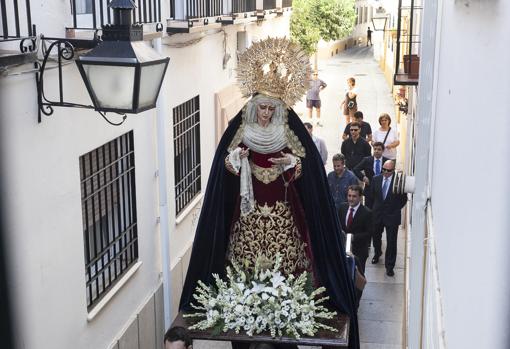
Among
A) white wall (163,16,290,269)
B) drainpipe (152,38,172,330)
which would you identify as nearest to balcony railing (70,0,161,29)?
drainpipe (152,38,172,330)

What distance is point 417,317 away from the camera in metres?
4.74

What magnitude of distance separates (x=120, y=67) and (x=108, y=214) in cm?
233

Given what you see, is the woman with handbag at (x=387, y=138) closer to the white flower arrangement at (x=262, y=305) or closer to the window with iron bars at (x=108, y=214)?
the window with iron bars at (x=108, y=214)

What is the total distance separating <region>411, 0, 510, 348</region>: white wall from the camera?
4.01ft

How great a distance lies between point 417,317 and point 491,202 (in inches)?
139

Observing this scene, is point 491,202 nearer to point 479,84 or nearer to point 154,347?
point 479,84

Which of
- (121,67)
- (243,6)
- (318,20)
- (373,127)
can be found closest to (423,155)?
(121,67)

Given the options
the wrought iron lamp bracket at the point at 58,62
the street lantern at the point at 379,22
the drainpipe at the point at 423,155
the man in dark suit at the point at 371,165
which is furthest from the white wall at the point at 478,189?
the street lantern at the point at 379,22

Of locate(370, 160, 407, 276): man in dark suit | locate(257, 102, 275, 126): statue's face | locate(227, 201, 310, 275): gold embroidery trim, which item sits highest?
locate(257, 102, 275, 126): statue's face

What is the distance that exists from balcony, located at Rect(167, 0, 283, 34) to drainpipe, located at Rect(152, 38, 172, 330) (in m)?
0.64

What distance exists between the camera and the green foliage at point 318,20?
918 inches

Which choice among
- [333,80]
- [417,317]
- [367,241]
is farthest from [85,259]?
[333,80]

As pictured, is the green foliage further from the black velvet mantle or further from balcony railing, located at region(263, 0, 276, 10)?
the black velvet mantle

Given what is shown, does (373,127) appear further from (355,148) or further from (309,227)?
A: (309,227)
